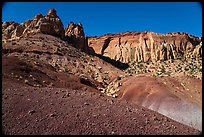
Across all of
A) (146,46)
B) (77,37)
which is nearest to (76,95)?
(77,37)

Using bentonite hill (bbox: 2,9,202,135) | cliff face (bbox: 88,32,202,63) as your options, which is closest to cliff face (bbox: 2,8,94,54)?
bentonite hill (bbox: 2,9,202,135)

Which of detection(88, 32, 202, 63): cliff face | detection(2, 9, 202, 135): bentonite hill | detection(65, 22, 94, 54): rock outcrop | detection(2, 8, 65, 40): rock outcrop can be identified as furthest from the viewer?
detection(88, 32, 202, 63): cliff face

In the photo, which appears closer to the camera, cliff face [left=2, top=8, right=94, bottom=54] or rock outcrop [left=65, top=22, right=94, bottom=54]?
cliff face [left=2, top=8, right=94, bottom=54]

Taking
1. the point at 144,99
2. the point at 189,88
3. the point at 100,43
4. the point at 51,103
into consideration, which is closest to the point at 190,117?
the point at 144,99

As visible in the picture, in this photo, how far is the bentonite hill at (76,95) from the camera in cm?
769

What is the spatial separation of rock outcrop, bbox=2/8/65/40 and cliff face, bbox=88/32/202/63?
1772 centimetres

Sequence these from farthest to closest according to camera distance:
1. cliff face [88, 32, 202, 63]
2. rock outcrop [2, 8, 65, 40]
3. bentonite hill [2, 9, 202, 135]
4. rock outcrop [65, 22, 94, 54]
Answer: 1. cliff face [88, 32, 202, 63]
2. rock outcrop [65, 22, 94, 54]
3. rock outcrop [2, 8, 65, 40]
4. bentonite hill [2, 9, 202, 135]

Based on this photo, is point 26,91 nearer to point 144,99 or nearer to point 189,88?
point 144,99

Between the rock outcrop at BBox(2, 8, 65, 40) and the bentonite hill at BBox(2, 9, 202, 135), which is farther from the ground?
the rock outcrop at BBox(2, 8, 65, 40)

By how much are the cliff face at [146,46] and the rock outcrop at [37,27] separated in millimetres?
17718

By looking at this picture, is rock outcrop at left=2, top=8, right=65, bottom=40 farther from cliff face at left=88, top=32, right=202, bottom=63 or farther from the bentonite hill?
cliff face at left=88, top=32, right=202, bottom=63

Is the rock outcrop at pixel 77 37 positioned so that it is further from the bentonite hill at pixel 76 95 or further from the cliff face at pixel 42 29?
the bentonite hill at pixel 76 95

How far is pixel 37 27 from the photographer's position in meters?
36.0

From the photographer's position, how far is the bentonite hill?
769 centimetres
